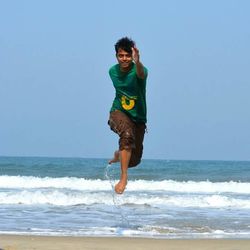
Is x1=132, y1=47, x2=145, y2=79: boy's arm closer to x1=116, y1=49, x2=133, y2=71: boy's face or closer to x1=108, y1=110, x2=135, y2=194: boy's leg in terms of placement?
x1=116, y1=49, x2=133, y2=71: boy's face

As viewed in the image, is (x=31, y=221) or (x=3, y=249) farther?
(x=31, y=221)

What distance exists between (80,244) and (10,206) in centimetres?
640

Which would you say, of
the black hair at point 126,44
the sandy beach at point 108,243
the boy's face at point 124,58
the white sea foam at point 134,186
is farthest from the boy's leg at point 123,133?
the white sea foam at point 134,186

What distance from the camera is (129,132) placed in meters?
6.59

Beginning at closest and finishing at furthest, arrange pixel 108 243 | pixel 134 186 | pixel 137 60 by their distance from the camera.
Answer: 1. pixel 137 60
2. pixel 108 243
3. pixel 134 186

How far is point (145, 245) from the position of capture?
25.0 ft

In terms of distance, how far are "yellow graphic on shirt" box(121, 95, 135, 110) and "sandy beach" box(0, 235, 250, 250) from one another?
5.45 feet

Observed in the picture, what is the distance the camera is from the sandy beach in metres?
7.39

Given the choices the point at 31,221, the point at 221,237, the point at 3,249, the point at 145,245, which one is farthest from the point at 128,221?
the point at 3,249

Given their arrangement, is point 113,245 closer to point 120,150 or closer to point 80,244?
point 80,244

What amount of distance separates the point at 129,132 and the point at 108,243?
1802 mm

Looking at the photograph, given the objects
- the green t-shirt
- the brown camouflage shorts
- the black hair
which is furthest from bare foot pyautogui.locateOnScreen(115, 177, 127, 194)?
the black hair

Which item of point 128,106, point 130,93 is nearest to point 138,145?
point 128,106

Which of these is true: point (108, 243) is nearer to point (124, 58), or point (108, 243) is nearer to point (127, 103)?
point (127, 103)
